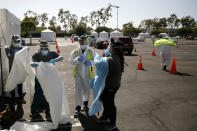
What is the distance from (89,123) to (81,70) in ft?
4.77

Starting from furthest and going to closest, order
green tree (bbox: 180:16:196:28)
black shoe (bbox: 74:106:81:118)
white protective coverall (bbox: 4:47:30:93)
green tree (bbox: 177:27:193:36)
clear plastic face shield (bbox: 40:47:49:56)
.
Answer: green tree (bbox: 180:16:196:28)
green tree (bbox: 177:27:193:36)
white protective coverall (bbox: 4:47:30:93)
black shoe (bbox: 74:106:81:118)
clear plastic face shield (bbox: 40:47:49:56)

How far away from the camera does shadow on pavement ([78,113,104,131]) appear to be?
446 cm

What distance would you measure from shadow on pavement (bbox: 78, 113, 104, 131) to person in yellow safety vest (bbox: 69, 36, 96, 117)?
1.12ft

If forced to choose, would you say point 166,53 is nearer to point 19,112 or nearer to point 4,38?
point 4,38

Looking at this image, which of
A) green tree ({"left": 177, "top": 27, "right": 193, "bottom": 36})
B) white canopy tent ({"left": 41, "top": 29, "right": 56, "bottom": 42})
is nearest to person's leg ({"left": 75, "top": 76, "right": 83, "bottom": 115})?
white canopy tent ({"left": 41, "top": 29, "right": 56, "bottom": 42})

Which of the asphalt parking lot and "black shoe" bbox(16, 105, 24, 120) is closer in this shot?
the asphalt parking lot

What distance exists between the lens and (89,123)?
4730 mm

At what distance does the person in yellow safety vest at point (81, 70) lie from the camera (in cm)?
540

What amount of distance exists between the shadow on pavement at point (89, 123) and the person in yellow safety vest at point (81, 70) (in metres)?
0.34

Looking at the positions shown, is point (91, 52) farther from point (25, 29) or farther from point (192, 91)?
point (25, 29)

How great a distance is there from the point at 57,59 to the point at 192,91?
5.42 metres

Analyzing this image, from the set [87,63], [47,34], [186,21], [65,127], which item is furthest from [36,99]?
[186,21]

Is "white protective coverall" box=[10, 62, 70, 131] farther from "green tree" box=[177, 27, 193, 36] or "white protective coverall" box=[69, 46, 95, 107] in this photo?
"green tree" box=[177, 27, 193, 36]

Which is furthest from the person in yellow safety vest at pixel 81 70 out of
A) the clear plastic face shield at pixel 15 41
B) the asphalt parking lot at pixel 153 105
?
the clear plastic face shield at pixel 15 41
